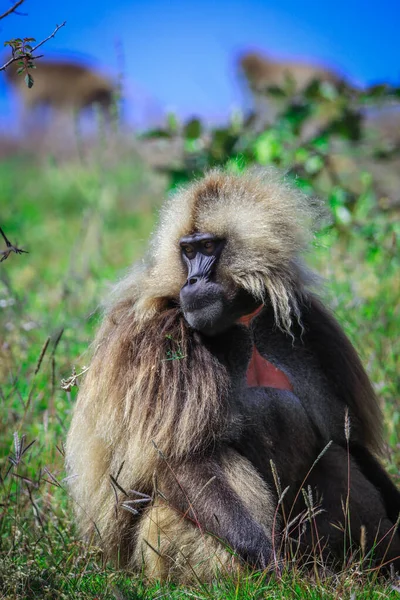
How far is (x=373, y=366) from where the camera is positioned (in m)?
4.67

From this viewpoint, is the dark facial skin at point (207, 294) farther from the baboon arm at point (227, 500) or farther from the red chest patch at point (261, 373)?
the baboon arm at point (227, 500)

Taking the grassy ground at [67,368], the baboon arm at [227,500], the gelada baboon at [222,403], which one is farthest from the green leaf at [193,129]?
the baboon arm at [227,500]

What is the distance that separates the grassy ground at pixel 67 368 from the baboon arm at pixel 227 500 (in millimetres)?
141

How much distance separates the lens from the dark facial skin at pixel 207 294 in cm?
298

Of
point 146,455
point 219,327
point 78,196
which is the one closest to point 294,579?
point 146,455

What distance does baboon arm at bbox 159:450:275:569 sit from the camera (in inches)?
110

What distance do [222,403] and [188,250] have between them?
2.26 ft

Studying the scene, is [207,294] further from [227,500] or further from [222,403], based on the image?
[227,500]

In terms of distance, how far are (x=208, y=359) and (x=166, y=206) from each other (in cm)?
86

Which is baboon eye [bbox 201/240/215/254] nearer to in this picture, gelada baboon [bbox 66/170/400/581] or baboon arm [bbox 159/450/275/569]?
gelada baboon [bbox 66/170/400/581]

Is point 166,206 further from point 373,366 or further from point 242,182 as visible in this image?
point 373,366

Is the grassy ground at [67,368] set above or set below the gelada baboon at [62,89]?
below

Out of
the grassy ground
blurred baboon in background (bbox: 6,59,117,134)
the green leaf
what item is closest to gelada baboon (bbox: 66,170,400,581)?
the grassy ground

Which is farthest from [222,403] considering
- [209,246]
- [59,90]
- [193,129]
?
[59,90]
